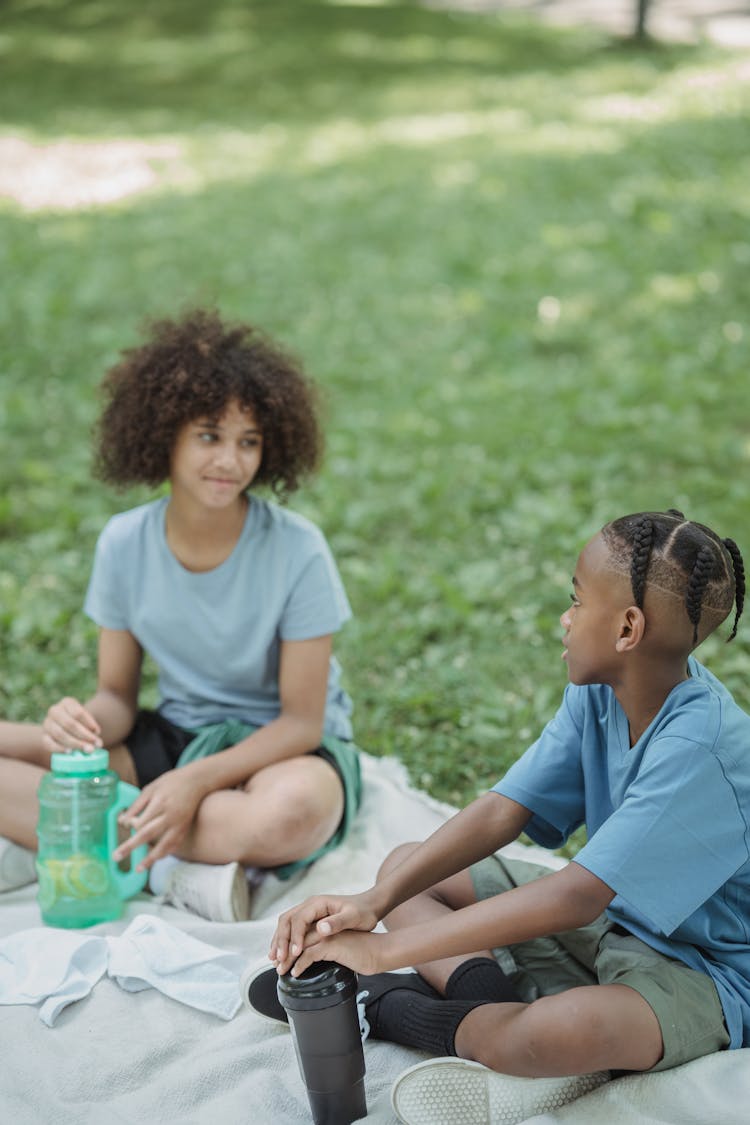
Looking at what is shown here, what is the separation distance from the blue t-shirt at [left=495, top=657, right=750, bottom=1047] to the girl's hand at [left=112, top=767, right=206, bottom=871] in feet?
3.27

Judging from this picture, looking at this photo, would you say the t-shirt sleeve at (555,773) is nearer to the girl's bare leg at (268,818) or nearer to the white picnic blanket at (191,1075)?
the white picnic blanket at (191,1075)

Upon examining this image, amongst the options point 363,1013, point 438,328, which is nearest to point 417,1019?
point 363,1013

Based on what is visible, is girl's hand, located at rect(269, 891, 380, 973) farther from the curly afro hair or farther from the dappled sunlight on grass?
the dappled sunlight on grass

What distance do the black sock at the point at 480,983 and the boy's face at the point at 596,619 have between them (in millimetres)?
586

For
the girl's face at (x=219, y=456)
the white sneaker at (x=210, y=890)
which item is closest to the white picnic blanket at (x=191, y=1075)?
the white sneaker at (x=210, y=890)

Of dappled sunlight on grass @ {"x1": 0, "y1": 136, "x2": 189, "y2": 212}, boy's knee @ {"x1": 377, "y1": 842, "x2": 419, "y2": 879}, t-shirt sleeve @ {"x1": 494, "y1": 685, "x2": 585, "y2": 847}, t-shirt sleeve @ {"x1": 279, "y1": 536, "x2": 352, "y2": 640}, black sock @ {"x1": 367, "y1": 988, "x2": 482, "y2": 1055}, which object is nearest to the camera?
black sock @ {"x1": 367, "y1": 988, "x2": 482, "y2": 1055}

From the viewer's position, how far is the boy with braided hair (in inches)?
88.8

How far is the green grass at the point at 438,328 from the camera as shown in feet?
15.3

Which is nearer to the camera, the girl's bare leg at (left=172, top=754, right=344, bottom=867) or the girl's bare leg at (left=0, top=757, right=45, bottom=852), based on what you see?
the girl's bare leg at (left=172, top=754, right=344, bottom=867)

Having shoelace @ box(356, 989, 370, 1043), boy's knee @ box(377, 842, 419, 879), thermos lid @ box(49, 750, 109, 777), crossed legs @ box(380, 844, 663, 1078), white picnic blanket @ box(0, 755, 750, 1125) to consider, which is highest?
thermos lid @ box(49, 750, 109, 777)

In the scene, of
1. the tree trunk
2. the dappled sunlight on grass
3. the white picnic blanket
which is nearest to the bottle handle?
the white picnic blanket

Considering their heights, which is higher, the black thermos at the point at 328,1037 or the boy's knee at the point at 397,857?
the boy's knee at the point at 397,857

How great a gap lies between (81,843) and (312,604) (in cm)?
79

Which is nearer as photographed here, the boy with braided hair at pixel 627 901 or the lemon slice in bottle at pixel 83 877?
the boy with braided hair at pixel 627 901
